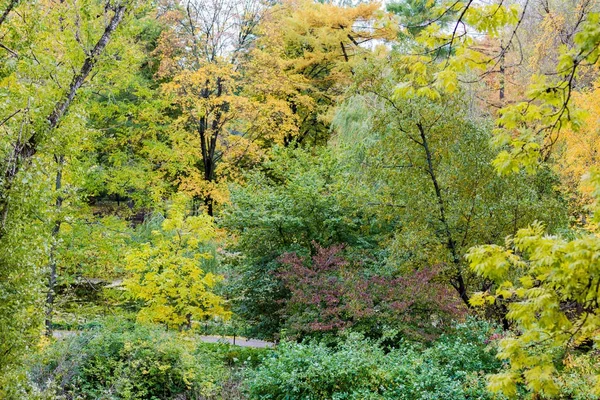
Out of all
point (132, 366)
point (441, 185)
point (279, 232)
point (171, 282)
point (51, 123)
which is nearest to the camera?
point (51, 123)

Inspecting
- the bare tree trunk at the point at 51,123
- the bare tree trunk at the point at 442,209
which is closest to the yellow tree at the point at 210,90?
the bare tree trunk at the point at 442,209

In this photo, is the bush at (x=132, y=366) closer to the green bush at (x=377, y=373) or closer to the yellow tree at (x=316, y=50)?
the green bush at (x=377, y=373)

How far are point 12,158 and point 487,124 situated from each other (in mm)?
7567

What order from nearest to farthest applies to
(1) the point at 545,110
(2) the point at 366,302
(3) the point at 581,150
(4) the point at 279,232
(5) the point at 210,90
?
(1) the point at 545,110 → (2) the point at 366,302 → (4) the point at 279,232 → (3) the point at 581,150 → (5) the point at 210,90

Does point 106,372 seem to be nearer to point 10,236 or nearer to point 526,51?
point 10,236

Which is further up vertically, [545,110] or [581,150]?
[581,150]

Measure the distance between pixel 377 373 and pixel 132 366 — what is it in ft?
13.7

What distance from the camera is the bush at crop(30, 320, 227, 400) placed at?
8.70m

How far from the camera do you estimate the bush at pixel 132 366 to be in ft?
28.5

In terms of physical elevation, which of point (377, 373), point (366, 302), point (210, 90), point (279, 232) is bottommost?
point (377, 373)

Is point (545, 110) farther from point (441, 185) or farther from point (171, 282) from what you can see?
point (171, 282)

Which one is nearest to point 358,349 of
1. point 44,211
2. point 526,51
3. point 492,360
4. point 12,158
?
point 492,360

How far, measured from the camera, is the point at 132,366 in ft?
28.9

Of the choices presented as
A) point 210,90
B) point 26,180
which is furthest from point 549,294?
point 210,90
